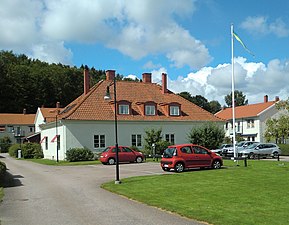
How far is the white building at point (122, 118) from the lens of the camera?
4169 centimetres

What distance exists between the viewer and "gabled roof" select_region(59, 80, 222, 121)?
42.7m

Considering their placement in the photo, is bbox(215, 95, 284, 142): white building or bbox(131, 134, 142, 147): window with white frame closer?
bbox(131, 134, 142, 147): window with white frame

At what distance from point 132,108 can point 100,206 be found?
34.1 meters

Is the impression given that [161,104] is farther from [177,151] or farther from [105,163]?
→ [177,151]

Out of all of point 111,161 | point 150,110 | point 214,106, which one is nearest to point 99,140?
point 150,110

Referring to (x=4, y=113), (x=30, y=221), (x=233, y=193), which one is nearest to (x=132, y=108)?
(x=233, y=193)

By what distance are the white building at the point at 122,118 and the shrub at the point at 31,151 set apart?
116cm

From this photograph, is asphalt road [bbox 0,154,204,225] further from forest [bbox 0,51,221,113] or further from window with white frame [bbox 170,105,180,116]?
forest [bbox 0,51,221,113]

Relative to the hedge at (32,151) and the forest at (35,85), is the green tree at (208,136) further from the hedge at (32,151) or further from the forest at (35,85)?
the forest at (35,85)

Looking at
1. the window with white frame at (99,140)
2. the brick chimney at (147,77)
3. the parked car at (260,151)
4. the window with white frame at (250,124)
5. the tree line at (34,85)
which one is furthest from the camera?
the tree line at (34,85)

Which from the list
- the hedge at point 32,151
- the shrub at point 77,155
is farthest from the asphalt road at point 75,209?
the hedge at point 32,151

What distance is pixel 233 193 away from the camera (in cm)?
A: 1361

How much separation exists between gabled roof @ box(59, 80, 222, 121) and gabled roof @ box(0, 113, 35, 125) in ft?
146

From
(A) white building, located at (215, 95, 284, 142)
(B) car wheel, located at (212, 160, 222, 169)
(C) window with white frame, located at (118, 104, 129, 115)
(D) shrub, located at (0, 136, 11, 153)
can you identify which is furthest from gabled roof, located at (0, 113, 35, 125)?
(B) car wheel, located at (212, 160, 222, 169)
